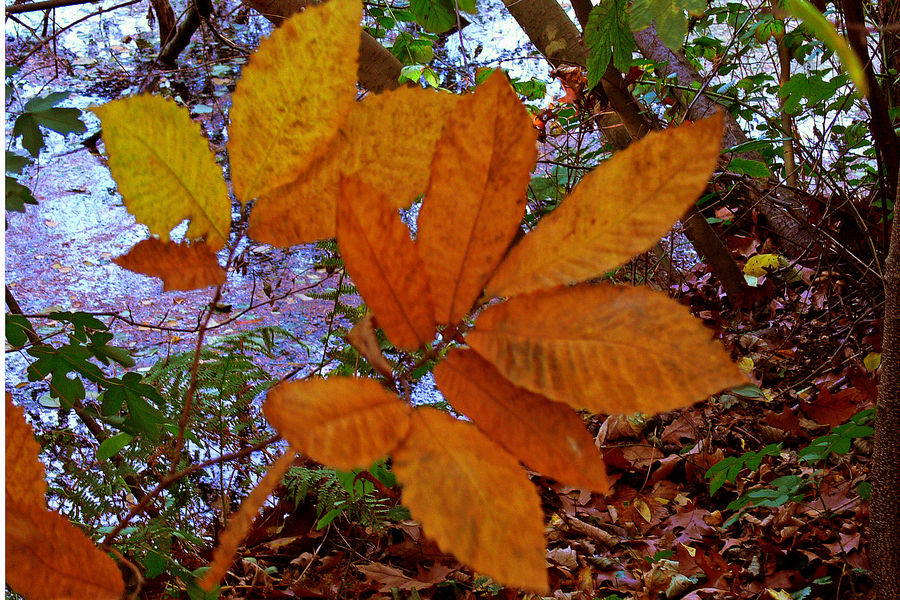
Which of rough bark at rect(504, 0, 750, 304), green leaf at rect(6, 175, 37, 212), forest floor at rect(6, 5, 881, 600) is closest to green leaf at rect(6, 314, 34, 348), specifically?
forest floor at rect(6, 5, 881, 600)

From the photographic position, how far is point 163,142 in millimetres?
219

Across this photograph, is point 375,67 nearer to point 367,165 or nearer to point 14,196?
point 14,196

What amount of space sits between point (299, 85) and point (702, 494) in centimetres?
170

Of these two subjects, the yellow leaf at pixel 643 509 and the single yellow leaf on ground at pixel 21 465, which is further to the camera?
the yellow leaf at pixel 643 509

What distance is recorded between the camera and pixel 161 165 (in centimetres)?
22

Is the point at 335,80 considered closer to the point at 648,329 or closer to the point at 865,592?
the point at 648,329

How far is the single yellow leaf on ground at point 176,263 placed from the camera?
221 millimetres

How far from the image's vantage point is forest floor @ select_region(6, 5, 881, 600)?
1253 mm

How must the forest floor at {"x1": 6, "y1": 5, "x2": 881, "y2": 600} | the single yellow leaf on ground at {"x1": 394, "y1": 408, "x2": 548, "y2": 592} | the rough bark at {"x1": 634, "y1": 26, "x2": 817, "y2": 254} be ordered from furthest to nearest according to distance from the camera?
the rough bark at {"x1": 634, "y1": 26, "x2": 817, "y2": 254}, the forest floor at {"x1": 6, "y1": 5, "x2": 881, "y2": 600}, the single yellow leaf on ground at {"x1": 394, "y1": 408, "x2": 548, "y2": 592}

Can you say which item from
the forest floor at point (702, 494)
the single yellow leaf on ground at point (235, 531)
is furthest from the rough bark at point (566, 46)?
the single yellow leaf on ground at point (235, 531)

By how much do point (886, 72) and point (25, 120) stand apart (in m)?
1.75

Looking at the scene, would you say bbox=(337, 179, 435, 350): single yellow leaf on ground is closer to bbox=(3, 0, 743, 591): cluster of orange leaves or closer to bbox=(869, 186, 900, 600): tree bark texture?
bbox=(3, 0, 743, 591): cluster of orange leaves

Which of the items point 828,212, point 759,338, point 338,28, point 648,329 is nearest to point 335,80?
point 338,28

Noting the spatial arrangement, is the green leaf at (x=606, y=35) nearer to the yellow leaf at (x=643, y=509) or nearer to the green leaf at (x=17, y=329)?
the green leaf at (x=17, y=329)
